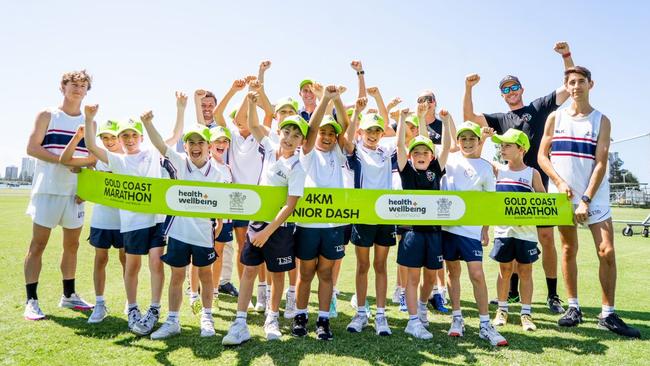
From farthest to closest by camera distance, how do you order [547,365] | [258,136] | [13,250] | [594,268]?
1. [13,250]
2. [594,268]
3. [258,136]
4. [547,365]

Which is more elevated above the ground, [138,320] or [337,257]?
[337,257]

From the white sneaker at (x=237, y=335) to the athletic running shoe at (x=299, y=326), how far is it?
0.51 meters

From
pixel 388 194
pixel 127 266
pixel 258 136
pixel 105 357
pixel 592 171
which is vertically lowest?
pixel 105 357

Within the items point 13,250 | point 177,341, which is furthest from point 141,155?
point 13,250

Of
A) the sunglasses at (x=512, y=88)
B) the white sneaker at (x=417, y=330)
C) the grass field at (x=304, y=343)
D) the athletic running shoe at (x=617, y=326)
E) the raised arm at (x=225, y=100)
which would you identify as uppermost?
the sunglasses at (x=512, y=88)

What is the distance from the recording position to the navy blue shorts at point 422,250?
4.83 metres

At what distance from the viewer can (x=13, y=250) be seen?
9.73m

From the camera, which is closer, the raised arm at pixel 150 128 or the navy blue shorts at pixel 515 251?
the raised arm at pixel 150 128

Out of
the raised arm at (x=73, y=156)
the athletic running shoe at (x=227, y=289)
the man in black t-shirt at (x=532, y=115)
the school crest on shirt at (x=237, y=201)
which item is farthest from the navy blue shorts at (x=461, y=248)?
the raised arm at (x=73, y=156)

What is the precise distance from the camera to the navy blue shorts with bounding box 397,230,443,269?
190 inches

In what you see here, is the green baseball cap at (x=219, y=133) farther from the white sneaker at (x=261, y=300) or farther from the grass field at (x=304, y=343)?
the grass field at (x=304, y=343)

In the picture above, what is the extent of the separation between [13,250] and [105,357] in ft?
25.7

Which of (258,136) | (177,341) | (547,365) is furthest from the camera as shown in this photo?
(258,136)

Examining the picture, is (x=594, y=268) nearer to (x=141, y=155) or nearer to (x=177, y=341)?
(x=177, y=341)
